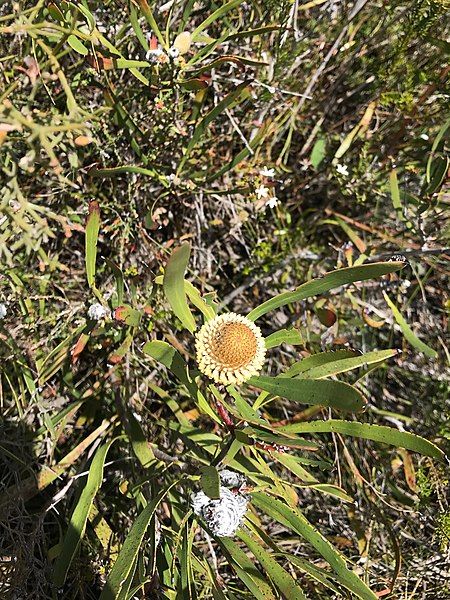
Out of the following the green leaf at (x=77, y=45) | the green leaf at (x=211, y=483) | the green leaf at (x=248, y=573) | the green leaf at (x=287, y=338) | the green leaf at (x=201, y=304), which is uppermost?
the green leaf at (x=77, y=45)

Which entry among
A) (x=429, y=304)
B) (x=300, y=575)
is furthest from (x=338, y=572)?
(x=429, y=304)

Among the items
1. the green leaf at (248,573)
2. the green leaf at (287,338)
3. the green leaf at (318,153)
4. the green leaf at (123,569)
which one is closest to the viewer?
the green leaf at (123,569)

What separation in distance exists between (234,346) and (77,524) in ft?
1.94

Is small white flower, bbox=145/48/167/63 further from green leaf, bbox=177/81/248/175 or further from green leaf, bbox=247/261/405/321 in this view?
green leaf, bbox=247/261/405/321

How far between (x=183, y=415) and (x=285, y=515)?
564 millimetres

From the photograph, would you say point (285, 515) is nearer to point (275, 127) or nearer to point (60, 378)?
point (60, 378)

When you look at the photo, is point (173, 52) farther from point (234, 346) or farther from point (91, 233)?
point (234, 346)

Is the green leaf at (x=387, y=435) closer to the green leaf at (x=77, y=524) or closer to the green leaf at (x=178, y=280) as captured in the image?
the green leaf at (x=178, y=280)

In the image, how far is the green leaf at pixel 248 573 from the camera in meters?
1.30

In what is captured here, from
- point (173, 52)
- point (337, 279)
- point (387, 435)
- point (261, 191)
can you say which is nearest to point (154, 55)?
point (173, 52)

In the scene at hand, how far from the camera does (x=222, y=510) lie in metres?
1.23

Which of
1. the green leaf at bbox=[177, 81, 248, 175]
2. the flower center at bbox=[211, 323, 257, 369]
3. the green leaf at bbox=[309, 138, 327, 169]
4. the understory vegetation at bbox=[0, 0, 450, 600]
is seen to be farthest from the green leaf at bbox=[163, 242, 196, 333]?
the green leaf at bbox=[309, 138, 327, 169]

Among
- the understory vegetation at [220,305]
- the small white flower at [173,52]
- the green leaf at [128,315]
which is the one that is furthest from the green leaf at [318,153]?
the green leaf at [128,315]

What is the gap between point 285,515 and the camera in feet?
4.21
